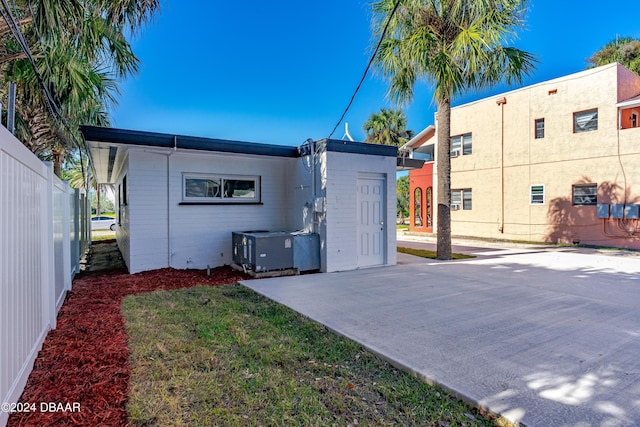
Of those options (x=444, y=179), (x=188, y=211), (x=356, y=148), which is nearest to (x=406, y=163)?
(x=444, y=179)

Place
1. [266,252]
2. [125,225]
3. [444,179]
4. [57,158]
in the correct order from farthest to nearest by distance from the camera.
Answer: [57,158] → [444,179] → [125,225] → [266,252]

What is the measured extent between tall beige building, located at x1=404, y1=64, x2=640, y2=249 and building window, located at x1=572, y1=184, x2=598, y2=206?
0.04 meters

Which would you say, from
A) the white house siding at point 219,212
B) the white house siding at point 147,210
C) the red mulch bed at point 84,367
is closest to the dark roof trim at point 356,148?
the white house siding at point 219,212

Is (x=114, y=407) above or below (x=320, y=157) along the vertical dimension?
below

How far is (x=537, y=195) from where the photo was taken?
15977 mm

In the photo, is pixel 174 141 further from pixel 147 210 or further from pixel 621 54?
pixel 621 54

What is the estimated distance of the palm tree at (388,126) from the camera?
2498cm

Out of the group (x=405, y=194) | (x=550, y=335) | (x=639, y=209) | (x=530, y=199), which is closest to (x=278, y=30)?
(x=550, y=335)

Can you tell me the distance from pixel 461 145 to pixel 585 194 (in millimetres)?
6492

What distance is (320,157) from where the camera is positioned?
26.1 feet

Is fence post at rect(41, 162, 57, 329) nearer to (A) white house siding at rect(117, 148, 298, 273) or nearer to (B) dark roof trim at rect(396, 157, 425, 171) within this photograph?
(A) white house siding at rect(117, 148, 298, 273)

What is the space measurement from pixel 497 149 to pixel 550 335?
51.2 ft

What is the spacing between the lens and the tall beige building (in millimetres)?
13500

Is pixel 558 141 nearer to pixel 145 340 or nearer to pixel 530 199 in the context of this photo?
pixel 530 199
